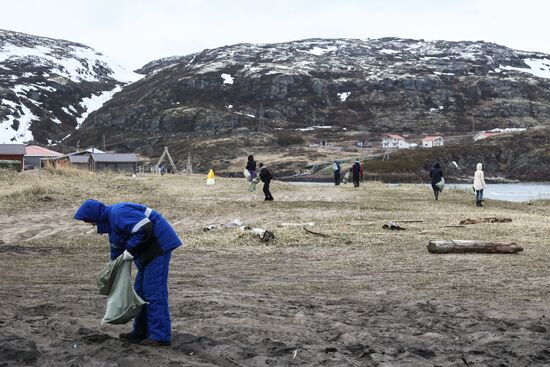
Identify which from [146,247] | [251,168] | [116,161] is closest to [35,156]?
[116,161]

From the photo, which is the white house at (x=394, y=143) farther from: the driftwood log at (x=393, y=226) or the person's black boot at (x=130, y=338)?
the person's black boot at (x=130, y=338)

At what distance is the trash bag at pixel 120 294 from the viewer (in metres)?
6.50

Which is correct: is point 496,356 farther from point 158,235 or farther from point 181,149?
point 181,149

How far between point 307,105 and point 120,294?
143 m

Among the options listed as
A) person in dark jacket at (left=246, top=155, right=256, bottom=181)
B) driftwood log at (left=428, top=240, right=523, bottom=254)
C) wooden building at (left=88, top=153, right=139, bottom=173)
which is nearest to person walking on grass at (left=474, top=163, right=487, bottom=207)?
person in dark jacket at (left=246, top=155, right=256, bottom=181)

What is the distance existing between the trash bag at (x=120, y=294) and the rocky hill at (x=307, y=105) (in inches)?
4317

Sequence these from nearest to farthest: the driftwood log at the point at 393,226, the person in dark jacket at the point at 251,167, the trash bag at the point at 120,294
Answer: the trash bag at the point at 120,294 < the driftwood log at the point at 393,226 < the person in dark jacket at the point at 251,167

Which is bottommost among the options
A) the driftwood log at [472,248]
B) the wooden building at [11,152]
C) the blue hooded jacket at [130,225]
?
the driftwood log at [472,248]

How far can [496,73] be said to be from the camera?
577 feet

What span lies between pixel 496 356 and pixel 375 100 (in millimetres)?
146328

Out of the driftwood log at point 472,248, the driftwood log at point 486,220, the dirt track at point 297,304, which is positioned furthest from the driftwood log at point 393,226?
the driftwood log at point 472,248

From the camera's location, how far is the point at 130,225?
6.35 meters

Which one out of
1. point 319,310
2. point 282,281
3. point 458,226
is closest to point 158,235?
point 319,310

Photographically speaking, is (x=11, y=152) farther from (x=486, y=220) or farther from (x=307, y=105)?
(x=307, y=105)
